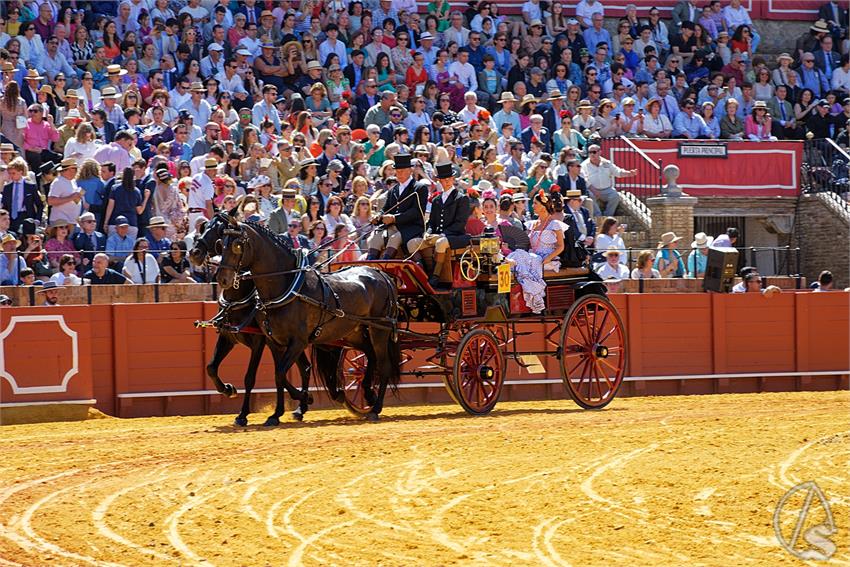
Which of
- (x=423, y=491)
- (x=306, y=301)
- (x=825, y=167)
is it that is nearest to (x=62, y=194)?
(x=306, y=301)

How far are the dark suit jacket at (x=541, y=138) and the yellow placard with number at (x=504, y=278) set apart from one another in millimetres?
7997

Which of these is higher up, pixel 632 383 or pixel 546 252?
pixel 546 252

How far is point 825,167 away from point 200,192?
12404 millimetres

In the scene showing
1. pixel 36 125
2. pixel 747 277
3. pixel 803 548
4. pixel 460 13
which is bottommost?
pixel 803 548

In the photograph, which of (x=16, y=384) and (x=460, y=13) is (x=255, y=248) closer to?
(x=16, y=384)

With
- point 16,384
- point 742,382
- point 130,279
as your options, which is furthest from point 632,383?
point 16,384

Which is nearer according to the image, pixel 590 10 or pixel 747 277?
pixel 747 277

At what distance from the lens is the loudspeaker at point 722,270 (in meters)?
18.3

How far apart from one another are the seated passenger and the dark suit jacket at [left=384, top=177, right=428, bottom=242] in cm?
102

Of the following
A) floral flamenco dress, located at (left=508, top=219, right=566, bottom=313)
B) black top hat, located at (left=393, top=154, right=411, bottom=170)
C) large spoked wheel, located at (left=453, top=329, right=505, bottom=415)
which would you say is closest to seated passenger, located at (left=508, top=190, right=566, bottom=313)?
floral flamenco dress, located at (left=508, top=219, right=566, bottom=313)

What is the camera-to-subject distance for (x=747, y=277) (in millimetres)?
18859

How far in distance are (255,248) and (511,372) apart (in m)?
5.30

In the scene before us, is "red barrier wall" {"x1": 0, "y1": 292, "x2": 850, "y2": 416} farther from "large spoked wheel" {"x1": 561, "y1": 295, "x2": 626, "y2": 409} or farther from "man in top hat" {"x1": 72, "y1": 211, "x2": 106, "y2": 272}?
"large spoked wheel" {"x1": 561, "y1": 295, "x2": 626, "y2": 409}

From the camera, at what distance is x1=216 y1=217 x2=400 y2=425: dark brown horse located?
493 inches
